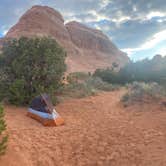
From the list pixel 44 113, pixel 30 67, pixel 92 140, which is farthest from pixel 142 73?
pixel 92 140

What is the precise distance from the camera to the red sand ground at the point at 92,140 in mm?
6531

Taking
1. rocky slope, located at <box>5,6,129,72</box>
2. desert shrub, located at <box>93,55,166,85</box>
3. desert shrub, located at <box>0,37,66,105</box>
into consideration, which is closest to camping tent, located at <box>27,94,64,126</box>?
desert shrub, located at <box>0,37,66,105</box>

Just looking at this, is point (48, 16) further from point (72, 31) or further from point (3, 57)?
point (3, 57)

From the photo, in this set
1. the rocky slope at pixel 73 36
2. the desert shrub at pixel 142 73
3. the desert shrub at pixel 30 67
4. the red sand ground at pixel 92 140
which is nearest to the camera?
the red sand ground at pixel 92 140

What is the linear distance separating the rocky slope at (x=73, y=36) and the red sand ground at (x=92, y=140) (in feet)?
135

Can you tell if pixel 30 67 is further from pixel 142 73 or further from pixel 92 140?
pixel 142 73

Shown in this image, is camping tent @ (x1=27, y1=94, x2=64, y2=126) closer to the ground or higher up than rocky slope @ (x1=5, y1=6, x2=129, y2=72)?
closer to the ground

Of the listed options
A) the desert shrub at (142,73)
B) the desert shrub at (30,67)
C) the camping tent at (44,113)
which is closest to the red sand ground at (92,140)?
the camping tent at (44,113)

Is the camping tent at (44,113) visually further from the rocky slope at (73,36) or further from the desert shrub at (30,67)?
the rocky slope at (73,36)

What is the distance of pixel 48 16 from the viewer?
67.9 m

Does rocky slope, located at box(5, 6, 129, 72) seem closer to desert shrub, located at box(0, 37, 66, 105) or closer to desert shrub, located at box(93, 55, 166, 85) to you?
desert shrub, located at box(93, 55, 166, 85)

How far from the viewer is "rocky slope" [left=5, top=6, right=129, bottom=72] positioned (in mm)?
59531

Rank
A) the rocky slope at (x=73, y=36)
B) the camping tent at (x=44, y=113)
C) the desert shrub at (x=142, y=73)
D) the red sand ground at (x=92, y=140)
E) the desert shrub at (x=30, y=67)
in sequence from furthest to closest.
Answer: the rocky slope at (x=73, y=36) → the desert shrub at (x=142, y=73) → the desert shrub at (x=30, y=67) → the camping tent at (x=44, y=113) → the red sand ground at (x=92, y=140)

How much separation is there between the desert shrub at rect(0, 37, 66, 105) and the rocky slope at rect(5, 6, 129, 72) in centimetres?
3753
